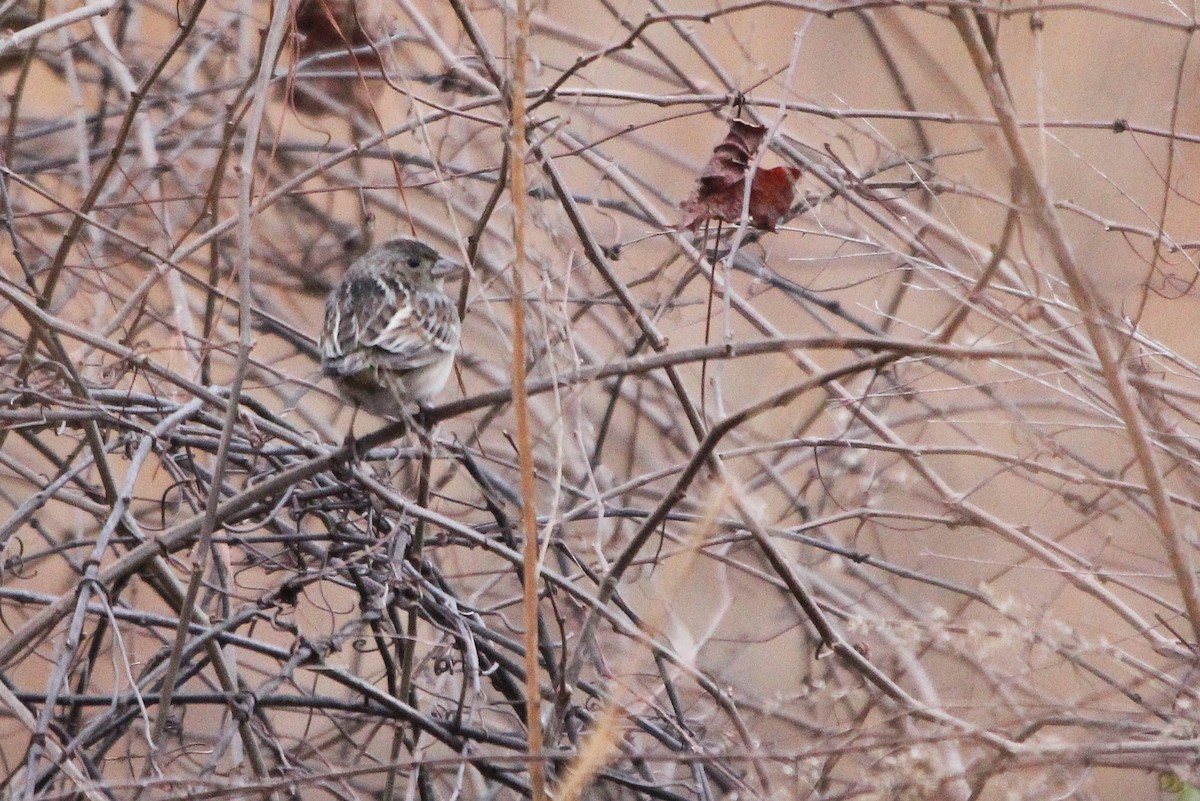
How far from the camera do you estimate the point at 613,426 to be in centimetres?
668

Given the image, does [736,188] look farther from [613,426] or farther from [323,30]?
[613,426]

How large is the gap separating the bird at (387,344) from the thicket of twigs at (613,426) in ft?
0.77

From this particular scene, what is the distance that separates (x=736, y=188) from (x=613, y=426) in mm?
3636

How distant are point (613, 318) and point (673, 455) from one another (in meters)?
0.66

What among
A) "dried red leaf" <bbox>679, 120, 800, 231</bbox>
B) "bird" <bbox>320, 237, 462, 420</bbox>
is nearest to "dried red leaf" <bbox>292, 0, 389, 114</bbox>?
"bird" <bbox>320, 237, 462, 420</bbox>

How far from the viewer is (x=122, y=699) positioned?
320cm

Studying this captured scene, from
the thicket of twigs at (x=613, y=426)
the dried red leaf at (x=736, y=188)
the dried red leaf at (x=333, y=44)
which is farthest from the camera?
the dried red leaf at (x=333, y=44)

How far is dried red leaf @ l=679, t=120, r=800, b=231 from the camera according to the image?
3.09m

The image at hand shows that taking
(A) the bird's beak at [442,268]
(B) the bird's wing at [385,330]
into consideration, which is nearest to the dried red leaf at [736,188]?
(B) the bird's wing at [385,330]

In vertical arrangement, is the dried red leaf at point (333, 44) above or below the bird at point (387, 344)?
above

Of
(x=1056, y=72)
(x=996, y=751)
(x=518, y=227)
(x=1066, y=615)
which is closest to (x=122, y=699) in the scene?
(x=518, y=227)

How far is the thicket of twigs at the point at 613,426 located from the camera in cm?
273

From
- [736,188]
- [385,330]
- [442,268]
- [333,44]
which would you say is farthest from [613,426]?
[736,188]

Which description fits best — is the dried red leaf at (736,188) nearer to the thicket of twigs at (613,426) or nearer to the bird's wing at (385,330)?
the thicket of twigs at (613,426)
